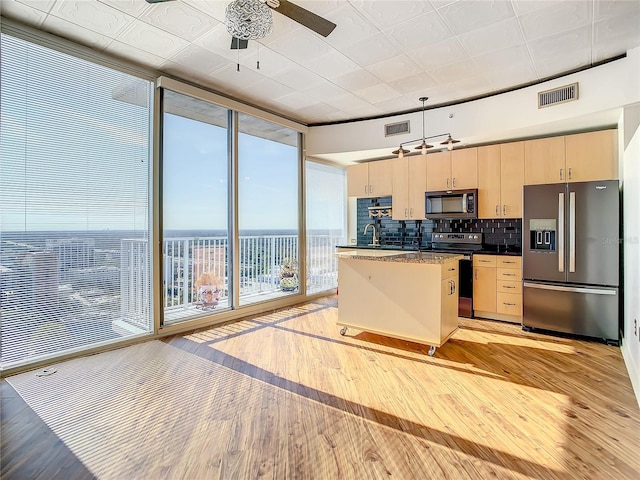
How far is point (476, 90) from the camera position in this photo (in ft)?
13.5

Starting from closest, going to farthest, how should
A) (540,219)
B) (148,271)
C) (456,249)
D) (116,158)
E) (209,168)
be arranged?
(116,158) < (148,271) < (540,219) < (209,168) < (456,249)

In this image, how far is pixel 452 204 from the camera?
192 inches

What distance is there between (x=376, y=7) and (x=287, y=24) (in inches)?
28.9

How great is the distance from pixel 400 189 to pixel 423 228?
751 millimetres

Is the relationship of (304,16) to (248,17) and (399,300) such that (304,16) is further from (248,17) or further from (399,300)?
(399,300)

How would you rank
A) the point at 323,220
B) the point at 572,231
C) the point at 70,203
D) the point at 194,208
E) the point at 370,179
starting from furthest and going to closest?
the point at 323,220
the point at 370,179
the point at 194,208
the point at 572,231
the point at 70,203

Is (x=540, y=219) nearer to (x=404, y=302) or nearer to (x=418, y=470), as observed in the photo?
(x=404, y=302)

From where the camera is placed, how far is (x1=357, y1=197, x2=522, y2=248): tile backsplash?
15.7 feet

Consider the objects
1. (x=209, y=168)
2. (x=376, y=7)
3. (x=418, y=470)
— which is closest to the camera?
(x=418, y=470)

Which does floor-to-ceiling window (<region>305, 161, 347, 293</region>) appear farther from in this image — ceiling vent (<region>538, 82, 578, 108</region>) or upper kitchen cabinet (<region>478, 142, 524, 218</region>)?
ceiling vent (<region>538, 82, 578, 108</region>)

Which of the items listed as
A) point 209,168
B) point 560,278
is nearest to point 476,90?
point 560,278

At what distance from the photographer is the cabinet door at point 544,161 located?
A: 404 centimetres

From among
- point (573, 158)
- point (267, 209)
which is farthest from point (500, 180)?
point (267, 209)

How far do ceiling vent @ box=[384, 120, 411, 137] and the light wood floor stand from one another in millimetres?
3067
